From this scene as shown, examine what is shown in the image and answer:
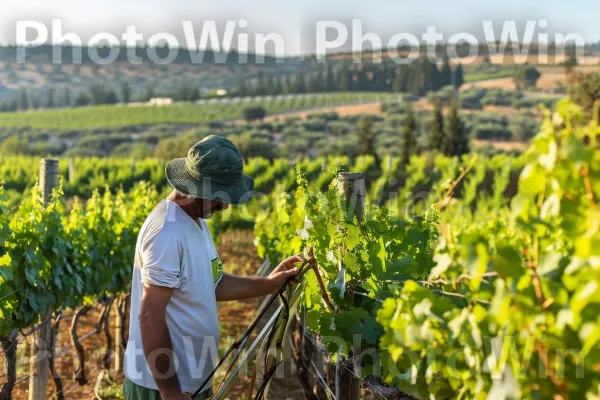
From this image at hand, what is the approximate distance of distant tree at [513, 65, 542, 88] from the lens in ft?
263

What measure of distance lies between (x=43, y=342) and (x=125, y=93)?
81038 millimetres

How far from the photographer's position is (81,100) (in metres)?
80.1

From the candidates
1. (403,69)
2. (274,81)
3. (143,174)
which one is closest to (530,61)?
(403,69)

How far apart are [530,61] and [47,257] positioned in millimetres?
90361

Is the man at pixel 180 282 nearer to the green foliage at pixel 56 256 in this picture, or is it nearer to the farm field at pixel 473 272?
the farm field at pixel 473 272

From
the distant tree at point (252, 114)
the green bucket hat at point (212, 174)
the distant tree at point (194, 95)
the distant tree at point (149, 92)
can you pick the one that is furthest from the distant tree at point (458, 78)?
the green bucket hat at point (212, 174)

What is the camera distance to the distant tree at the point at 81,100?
79.1 metres

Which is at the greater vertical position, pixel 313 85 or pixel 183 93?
pixel 313 85

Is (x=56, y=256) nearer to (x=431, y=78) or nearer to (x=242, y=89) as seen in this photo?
(x=431, y=78)

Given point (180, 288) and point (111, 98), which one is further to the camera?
point (111, 98)

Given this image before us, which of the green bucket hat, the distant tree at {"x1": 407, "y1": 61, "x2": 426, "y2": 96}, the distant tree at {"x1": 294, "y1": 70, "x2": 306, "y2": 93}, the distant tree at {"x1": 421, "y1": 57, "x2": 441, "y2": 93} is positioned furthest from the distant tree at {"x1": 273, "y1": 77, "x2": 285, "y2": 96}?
the green bucket hat

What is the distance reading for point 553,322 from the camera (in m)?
1.47

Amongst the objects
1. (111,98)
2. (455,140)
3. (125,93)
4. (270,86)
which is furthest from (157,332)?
(270,86)

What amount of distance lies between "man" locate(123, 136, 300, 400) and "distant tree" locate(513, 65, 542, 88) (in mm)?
80814
